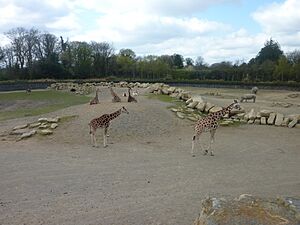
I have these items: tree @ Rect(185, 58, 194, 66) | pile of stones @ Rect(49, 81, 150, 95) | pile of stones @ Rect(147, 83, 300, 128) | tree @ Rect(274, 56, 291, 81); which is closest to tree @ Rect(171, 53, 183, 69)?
tree @ Rect(185, 58, 194, 66)

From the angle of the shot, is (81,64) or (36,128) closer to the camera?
(36,128)

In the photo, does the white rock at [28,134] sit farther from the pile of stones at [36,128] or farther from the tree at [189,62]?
the tree at [189,62]

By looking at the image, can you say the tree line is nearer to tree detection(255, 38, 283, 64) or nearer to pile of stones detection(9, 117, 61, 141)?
tree detection(255, 38, 283, 64)

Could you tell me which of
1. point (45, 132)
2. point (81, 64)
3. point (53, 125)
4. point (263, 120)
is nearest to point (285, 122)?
point (263, 120)

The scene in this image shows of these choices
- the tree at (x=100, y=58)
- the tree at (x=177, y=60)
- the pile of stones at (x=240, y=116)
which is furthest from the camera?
the tree at (x=177, y=60)

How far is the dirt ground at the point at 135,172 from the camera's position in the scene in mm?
6828

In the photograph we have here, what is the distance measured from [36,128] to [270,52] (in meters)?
62.0

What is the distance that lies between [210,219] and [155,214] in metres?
3.23

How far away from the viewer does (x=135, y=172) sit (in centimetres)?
970

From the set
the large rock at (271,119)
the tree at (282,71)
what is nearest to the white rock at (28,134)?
the large rock at (271,119)

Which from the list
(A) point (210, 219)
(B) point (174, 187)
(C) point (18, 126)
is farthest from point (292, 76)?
(A) point (210, 219)

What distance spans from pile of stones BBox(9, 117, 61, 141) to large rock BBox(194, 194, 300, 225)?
1240 centimetres

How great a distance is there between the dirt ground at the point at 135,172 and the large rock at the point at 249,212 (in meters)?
2.63

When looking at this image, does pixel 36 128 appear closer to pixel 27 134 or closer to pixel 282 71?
pixel 27 134
